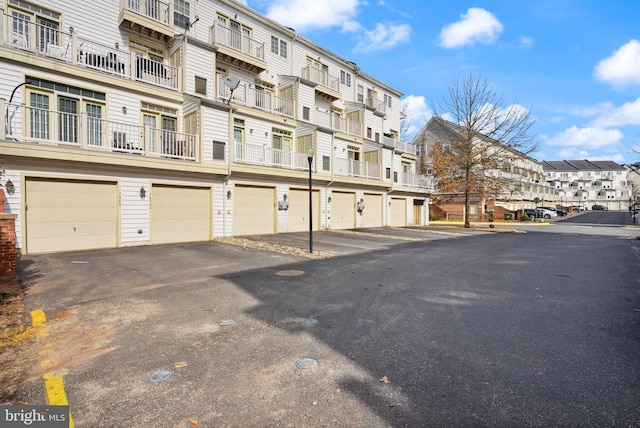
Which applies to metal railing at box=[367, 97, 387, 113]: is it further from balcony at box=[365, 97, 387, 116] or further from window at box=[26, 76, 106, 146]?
window at box=[26, 76, 106, 146]

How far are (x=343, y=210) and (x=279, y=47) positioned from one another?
11522 millimetres

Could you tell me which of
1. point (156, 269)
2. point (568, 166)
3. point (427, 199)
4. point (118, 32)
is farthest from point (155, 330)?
point (568, 166)

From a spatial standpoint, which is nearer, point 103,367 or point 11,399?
point 11,399

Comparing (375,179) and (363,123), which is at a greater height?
(363,123)

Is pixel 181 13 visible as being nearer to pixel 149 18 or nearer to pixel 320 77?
pixel 149 18

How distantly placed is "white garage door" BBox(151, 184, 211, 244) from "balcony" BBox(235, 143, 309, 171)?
290 cm

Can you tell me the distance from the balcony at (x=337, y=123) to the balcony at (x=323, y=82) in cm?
133

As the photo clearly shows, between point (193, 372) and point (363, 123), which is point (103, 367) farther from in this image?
point (363, 123)

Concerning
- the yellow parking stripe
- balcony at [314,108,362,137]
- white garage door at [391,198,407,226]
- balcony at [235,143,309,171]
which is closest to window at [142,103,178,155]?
balcony at [235,143,309,171]

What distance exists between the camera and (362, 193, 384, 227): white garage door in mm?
24547

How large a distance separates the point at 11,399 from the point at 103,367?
0.72 metres

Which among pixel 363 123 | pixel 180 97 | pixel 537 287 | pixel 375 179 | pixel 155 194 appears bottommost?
pixel 537 287

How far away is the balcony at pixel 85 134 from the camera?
1057cm

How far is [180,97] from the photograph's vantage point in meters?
14.7
